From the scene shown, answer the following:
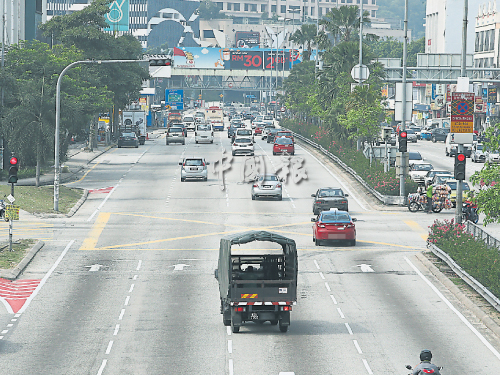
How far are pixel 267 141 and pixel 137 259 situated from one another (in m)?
65.8

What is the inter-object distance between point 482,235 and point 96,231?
18.4 metres

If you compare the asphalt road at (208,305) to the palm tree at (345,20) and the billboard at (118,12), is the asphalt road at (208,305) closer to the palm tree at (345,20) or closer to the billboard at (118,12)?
the palm tree at (345,20)

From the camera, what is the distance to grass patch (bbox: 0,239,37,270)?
33125mm

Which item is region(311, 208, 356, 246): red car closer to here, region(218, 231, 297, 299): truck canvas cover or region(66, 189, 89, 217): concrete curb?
region(218, 231, 297, 299): truck canvas cover

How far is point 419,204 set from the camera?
163ft

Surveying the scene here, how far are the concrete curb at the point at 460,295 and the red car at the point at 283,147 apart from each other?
1835 inches

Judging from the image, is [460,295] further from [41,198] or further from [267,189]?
[41,198]

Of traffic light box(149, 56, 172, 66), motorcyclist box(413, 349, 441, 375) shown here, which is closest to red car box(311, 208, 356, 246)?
traffic light box(149, 56, 172, 66)

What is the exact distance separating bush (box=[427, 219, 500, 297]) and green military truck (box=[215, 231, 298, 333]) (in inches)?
271

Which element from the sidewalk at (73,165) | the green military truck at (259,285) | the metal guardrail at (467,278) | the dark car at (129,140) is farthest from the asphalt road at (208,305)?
the dark car at (129,140)

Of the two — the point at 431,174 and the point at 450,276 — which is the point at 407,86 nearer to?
the point at 431,174

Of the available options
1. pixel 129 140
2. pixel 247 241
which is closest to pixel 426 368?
pixel 247 241

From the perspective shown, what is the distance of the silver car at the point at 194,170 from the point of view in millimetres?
62531

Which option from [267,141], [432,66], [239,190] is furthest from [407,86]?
[432,66]
